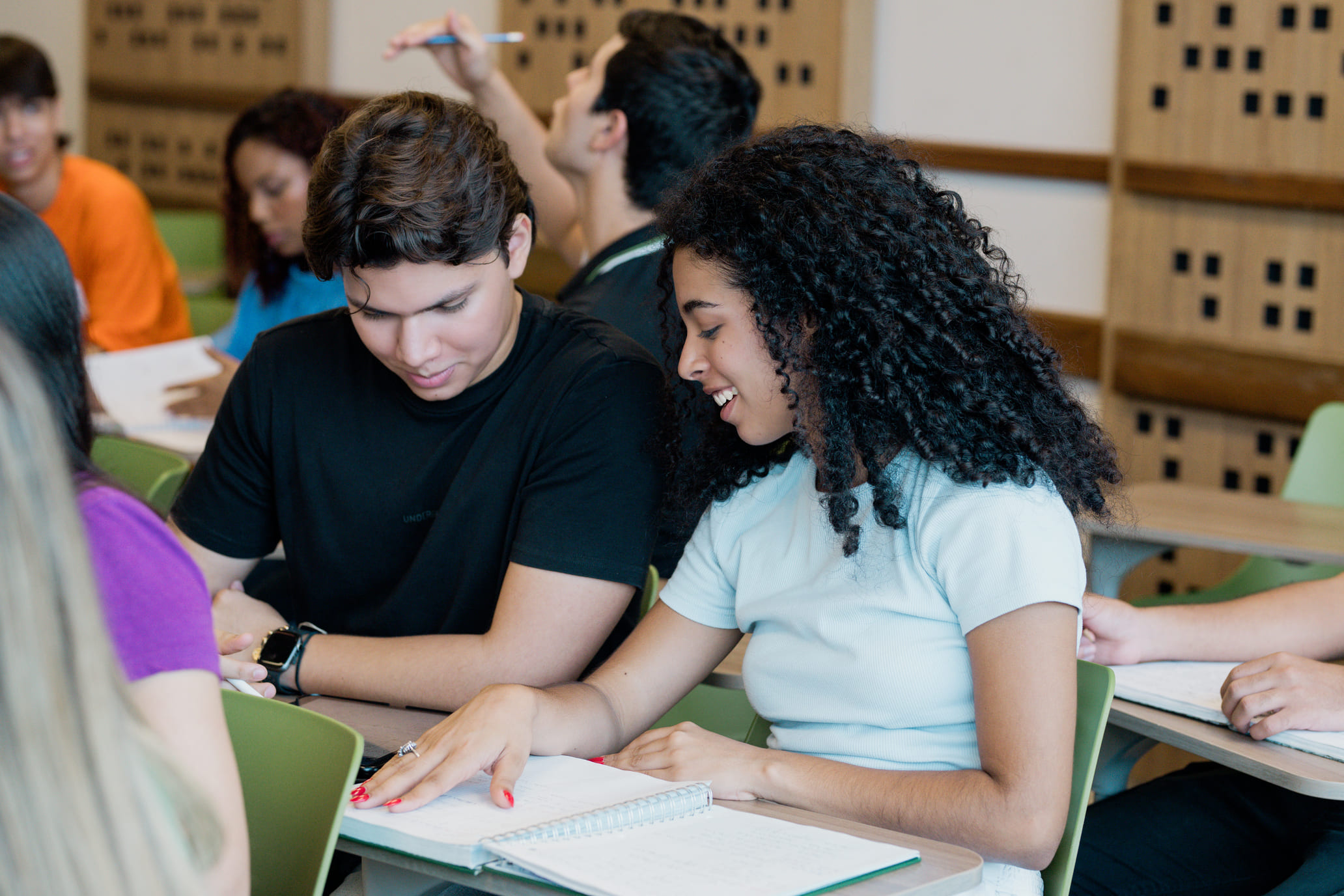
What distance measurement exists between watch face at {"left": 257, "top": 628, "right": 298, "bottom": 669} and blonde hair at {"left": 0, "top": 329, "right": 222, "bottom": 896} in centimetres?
96

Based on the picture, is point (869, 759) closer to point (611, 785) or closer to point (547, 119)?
point (611, 785)

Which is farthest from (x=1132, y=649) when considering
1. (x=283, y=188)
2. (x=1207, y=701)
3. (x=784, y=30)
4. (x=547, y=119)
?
(x=547, y=119)

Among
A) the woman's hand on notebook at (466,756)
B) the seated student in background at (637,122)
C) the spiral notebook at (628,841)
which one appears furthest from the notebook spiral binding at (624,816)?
the seated student in background at (637,122)

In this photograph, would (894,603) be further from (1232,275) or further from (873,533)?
(1232,275)

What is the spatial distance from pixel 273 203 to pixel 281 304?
0.25 meters

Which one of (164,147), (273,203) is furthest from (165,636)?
(164,147)

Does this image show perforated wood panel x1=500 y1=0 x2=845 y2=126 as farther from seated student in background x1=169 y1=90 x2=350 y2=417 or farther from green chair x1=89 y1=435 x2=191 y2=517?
green chair x1=89 y1=435 x2=191 y2=517

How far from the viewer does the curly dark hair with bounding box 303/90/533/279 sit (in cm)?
160

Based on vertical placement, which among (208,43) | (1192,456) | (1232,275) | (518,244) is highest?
(208,43)

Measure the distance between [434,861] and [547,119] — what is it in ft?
12.6

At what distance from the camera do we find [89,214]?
4148 millimetres

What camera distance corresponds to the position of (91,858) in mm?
733

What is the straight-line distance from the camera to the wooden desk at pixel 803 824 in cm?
113

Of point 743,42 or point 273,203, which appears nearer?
point 273,203
